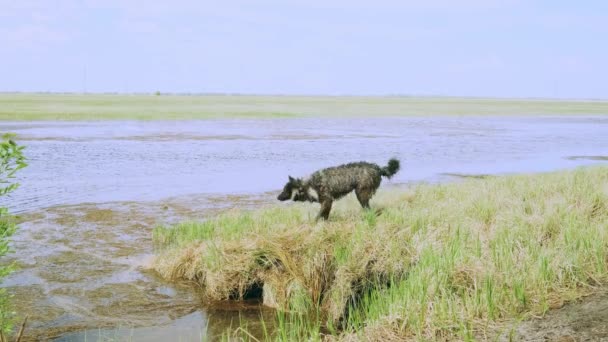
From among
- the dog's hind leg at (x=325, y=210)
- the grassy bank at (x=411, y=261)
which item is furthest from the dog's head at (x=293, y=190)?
the dog's hind leg at (x=325, y=210)

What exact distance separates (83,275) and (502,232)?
6475mm

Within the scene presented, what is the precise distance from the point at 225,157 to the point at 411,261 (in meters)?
19.7

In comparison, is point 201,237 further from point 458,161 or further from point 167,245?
point 458,161

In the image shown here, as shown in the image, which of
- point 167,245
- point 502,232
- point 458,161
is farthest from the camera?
point 458,161

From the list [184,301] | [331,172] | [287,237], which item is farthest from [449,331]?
[331,172]

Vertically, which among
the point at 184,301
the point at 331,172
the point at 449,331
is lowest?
the point at 184,301

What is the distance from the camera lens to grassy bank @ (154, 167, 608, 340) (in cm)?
573

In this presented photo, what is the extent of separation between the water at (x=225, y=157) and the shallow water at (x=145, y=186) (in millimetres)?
67

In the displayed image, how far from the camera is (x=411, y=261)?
7770mm

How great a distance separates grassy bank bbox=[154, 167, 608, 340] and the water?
24.5 ft

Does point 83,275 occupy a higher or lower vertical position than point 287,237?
lower

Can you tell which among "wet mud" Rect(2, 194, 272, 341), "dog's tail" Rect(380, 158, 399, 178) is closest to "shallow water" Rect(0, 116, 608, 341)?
"wet mud" Rect(2, 194, 272, 341)

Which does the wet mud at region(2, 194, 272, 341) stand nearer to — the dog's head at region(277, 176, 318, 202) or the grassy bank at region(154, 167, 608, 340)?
the grassy bank at region(154, 167, 608, 340)

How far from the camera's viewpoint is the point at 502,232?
8109 mm
